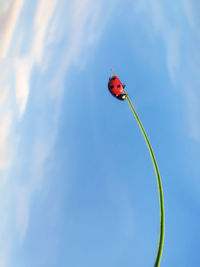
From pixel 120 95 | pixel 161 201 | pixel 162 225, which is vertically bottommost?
pixel 162 225

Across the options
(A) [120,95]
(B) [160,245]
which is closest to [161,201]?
(B) [160,245]

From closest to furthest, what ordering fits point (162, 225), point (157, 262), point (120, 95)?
1. point (157, 262)
2. point (162, 225)
3. point (120, 95)

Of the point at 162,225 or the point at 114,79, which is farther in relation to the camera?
the point at 114,79

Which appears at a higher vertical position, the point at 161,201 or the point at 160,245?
the point at 161,201

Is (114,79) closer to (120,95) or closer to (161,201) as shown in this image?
(120,95)

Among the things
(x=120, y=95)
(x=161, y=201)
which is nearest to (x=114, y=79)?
(x=120, y=95)

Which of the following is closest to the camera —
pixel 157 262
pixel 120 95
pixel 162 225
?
pixel 157 262

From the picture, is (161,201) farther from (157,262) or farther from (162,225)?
(157,262)
